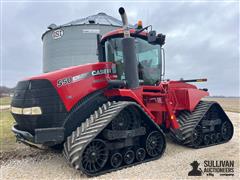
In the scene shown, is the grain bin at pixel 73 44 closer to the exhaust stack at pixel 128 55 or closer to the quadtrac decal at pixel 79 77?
the quadtrac decal at pixel 79 77

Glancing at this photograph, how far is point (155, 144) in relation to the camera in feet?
19.6

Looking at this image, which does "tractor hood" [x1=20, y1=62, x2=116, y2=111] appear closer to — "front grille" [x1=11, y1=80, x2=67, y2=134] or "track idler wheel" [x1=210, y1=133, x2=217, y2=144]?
"front grille" [x1=11, y1=80, x2=67, y2=134]

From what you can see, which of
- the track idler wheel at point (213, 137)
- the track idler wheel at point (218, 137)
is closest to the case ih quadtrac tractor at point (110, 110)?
the track idler wheel at point (213, 137)

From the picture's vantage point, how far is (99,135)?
5062mm

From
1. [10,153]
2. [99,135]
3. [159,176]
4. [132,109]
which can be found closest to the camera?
[159,176]

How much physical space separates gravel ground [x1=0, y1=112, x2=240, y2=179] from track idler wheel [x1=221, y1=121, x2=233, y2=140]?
0.80 m

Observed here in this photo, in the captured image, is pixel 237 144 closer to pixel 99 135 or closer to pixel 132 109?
pixel 132 109

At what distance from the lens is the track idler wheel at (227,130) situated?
26.3 feet

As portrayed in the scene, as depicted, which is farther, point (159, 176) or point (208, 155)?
point (208, 155)

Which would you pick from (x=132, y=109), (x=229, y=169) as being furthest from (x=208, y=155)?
(x=132, y=109)

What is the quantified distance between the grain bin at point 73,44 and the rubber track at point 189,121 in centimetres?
1132

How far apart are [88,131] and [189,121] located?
138 inches

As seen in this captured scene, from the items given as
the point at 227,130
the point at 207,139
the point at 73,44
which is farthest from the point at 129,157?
the point at 73,44

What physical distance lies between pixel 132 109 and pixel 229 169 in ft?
7.87
